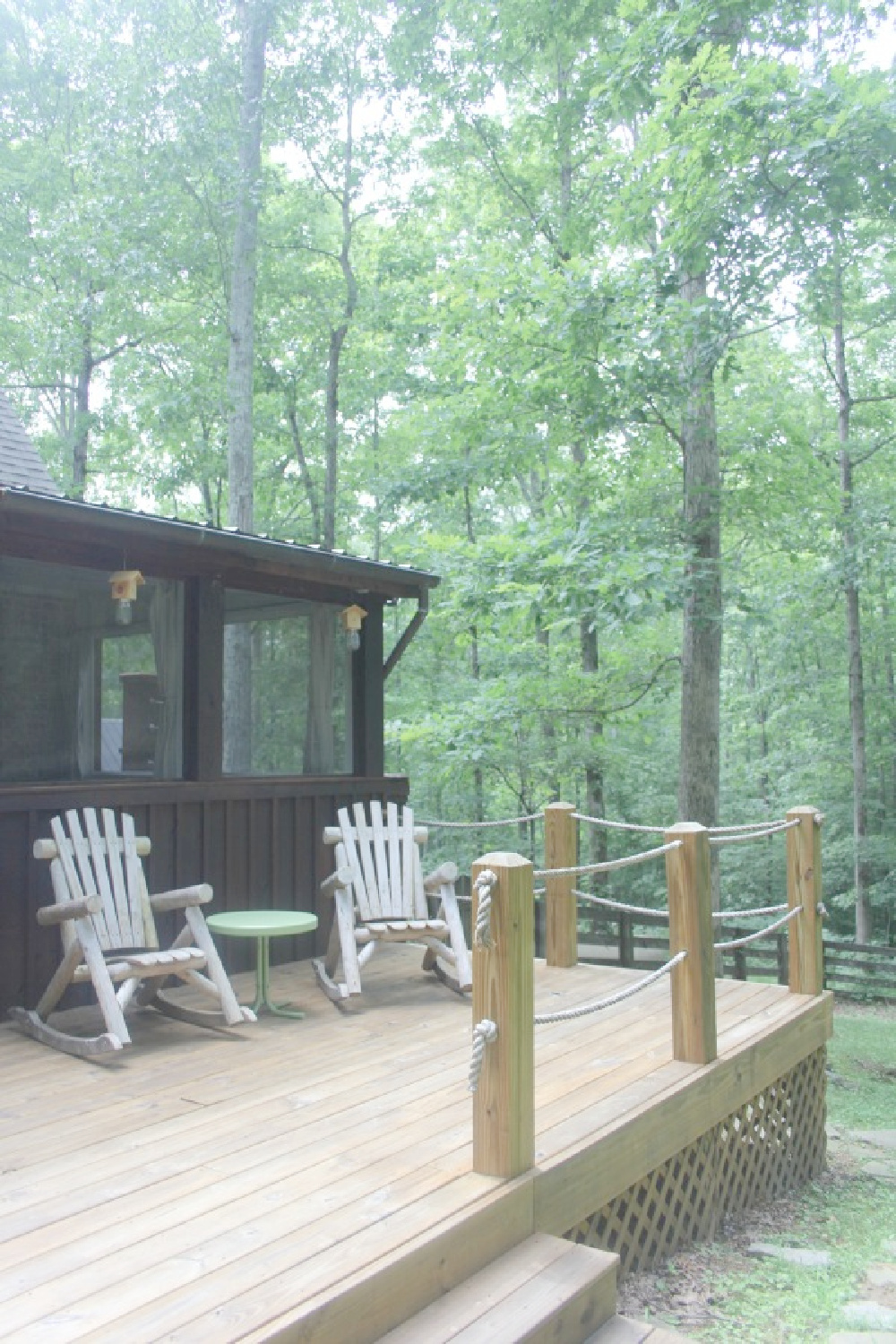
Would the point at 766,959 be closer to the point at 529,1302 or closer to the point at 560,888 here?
the point at 560,888

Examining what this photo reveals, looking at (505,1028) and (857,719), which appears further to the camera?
(857,719)

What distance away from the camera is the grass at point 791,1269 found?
9.38 feet

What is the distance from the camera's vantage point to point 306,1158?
8.59 ft

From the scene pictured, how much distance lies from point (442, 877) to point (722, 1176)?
1.71 m

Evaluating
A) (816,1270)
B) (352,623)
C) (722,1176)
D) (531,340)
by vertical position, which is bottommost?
(816,1270)

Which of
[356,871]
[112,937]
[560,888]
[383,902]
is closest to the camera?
[112,937]

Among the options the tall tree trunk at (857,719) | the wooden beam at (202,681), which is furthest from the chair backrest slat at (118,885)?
the tall tree trunk at (857,719)

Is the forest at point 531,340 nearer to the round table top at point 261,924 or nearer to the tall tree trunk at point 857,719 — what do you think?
the tall tree trunk at point 857,719

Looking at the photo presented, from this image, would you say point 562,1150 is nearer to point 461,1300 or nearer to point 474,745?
point 461,1300

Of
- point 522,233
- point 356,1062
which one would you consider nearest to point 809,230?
point 522,233

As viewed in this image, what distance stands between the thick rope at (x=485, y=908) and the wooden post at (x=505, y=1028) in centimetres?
1

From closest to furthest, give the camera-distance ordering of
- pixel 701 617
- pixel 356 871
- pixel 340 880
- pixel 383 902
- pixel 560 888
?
pixel 340 880, pixel 356 871, pixel 383 902, pixel 560 888, pixel 701 617

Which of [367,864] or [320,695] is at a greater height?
[320,695]

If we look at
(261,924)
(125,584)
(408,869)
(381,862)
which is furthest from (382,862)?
(125,584)
